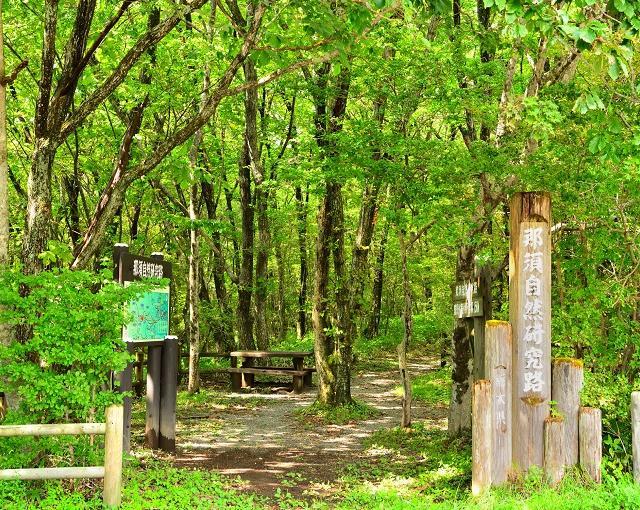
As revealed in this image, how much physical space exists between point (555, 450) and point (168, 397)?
5.39 m

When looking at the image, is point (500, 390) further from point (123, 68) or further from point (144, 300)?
point (123, 68)

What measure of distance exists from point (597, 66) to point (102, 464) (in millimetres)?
5257

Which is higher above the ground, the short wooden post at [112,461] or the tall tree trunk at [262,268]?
the tall tree trunk at [262,268]

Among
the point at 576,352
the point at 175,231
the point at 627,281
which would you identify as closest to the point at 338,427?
the point at 576,352

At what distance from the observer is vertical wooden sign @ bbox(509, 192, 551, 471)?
6.58 metres

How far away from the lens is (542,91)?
27.8 feet

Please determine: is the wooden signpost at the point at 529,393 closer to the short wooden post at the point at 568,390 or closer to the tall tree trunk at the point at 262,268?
the short wooden post at the point at 568,390

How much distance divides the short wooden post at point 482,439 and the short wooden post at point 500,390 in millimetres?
85

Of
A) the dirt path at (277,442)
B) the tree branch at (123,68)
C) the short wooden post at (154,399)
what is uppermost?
the tree branch at (123,68)

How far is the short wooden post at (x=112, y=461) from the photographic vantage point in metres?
5.67

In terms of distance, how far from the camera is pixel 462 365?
978 cm

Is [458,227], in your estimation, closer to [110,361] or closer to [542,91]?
[542,91]

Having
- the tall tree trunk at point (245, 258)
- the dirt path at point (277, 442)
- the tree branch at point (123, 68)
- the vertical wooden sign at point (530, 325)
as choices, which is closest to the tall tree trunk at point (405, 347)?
the dirt path at point (277, 442)

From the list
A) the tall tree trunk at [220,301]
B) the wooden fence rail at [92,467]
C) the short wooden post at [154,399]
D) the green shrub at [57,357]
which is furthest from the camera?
the tall tree trunk at [220,301]
